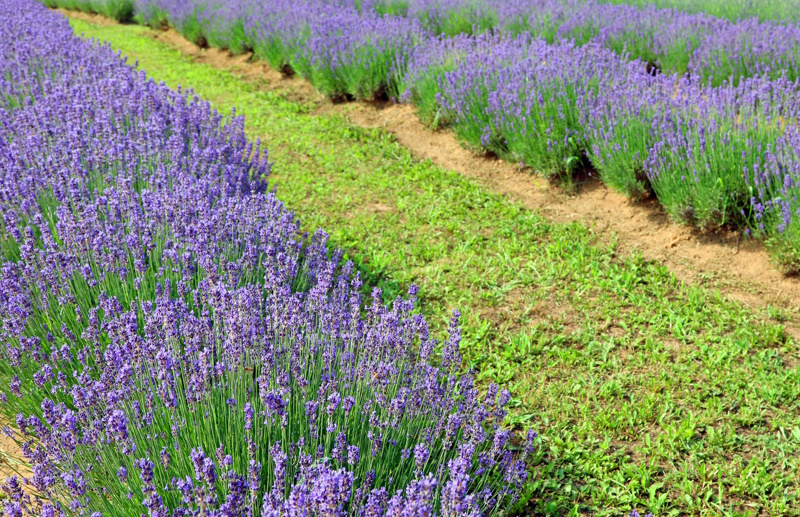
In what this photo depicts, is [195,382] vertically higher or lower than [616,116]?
lower

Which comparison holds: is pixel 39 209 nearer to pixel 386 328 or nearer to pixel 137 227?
pixel 137 227

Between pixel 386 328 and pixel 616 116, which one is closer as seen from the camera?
pixel 386 328

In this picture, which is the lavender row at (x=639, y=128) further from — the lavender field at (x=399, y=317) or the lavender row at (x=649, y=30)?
the lavender row at (x=649, y=30)

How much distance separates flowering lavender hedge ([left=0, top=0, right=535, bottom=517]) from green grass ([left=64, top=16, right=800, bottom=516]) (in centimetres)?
40

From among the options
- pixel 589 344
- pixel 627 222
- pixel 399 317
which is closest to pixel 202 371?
pixel 399 317

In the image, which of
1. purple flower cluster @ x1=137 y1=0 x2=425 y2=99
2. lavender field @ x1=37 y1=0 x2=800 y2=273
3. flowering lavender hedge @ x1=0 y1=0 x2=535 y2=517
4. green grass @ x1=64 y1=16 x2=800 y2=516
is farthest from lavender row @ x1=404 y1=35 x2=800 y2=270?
flowering lavender hedge @ x1=0 y1=0 x2=535 y2=517

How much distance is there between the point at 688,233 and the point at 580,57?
6.70 feet

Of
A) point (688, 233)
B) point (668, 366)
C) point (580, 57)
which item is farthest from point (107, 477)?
point (580, 57)

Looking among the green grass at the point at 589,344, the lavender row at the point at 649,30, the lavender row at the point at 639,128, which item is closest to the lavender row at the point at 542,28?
the lavender row at the point at 649,30

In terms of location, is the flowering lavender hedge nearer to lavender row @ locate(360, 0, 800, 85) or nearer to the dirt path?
the dirt path

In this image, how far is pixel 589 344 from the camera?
11.5ft

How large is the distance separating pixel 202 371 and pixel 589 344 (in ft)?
7.32

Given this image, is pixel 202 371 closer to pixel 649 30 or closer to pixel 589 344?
pixel 589 344

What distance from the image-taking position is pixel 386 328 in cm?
243
